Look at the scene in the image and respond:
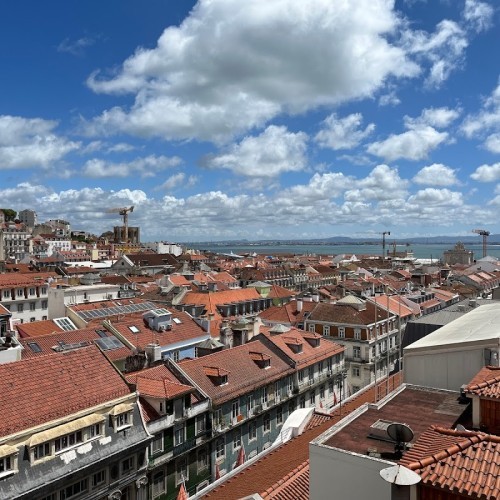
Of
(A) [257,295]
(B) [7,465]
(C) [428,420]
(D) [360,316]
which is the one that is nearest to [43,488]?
(B) [7,465]

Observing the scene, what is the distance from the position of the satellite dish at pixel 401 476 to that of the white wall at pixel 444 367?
32.1 feet

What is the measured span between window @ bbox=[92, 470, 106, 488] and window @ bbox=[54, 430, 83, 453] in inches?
64.3

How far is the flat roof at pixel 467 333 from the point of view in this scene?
18141 millimetres

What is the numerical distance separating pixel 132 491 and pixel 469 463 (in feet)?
59.5

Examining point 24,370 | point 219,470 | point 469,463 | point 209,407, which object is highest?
point 469,463

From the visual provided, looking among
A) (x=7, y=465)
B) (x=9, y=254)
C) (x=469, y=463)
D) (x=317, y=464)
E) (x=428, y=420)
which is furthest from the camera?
(x=9, y=254)

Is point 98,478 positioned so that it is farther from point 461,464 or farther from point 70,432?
point 461,464

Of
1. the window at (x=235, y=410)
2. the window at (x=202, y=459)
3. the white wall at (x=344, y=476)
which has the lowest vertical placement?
the window at (x=202, y=459)

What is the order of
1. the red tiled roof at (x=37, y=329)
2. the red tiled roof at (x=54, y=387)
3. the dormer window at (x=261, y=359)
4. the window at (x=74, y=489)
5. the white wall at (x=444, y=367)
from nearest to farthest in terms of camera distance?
the white wall at (x=444, y=367), the window at (x=74, y=489), the red tiled roof at (x=54, y=387), the dormer window at (x=261, y=359), the red tiled roof at (x=37, y=329)

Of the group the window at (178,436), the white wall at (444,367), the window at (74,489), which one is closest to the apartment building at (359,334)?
the window at (178,436)

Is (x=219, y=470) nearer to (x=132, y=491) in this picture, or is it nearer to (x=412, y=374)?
(x=132, y=491)

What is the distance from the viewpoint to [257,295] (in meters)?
68.3

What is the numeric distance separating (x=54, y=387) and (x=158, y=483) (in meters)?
7.43

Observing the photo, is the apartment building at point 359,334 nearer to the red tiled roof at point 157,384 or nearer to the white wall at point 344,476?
the red tiled roof at point 157,384
